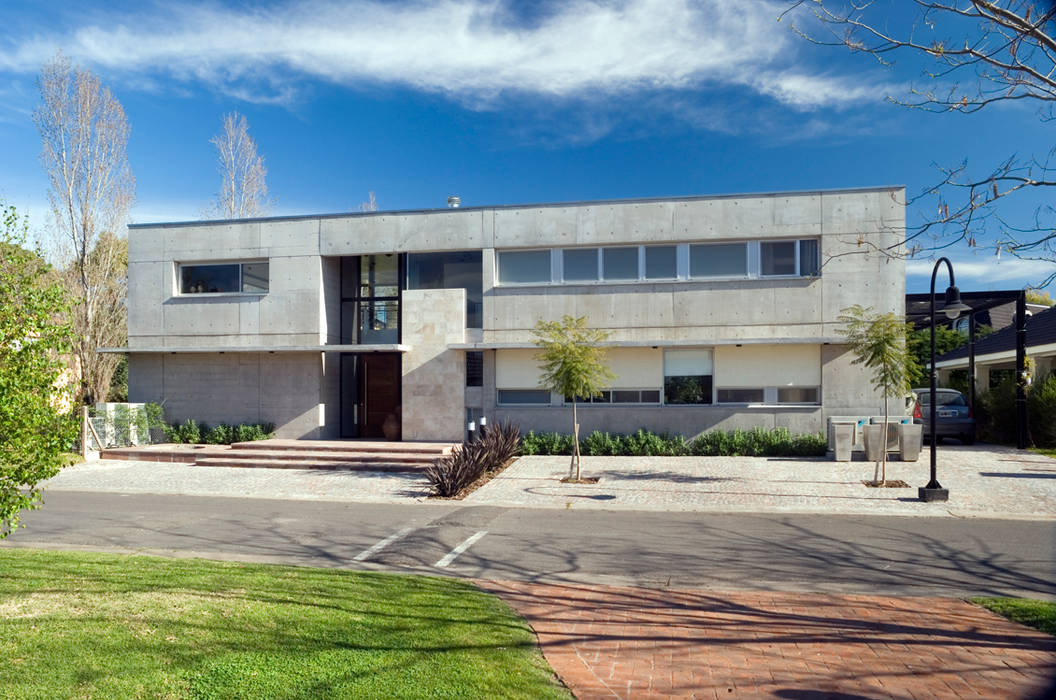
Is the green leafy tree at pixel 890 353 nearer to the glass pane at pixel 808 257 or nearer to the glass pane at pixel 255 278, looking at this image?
the glass pane at pixel 808 257

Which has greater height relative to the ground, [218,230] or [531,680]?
[218,230]

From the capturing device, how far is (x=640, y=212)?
65.1ft

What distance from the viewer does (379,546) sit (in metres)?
9.48

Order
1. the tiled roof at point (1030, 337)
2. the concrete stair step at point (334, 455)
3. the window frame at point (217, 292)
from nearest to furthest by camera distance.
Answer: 1. the concrete stair step at point (334, 455)
2. the window frame at point (217, 292)
3. the tiled roof at point (1030, 337)

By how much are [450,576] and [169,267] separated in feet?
61.5

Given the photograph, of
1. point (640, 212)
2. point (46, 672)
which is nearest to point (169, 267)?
point (640, 212)

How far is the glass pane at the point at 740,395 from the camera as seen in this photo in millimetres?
19219

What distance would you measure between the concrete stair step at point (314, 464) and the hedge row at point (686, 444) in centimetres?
351

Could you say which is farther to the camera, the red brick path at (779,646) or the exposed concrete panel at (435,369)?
the exposed concrete panel at (435,369)

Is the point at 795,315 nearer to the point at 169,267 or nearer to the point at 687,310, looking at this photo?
the point at 687,310

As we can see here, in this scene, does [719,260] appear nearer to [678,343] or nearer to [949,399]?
[678,343]

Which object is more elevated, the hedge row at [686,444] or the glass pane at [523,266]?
the glass pane at [523,266]

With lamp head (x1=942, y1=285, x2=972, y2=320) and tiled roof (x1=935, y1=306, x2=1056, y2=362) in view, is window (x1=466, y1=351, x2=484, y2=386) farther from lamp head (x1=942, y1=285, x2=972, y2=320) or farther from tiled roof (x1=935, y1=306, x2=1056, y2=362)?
tiled roof (x1=935, y1=306, x2=1056, y2=362)

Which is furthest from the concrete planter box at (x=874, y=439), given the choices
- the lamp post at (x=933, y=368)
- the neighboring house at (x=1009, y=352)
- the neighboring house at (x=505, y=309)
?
the neighboring house at (x=1009, y=352)
